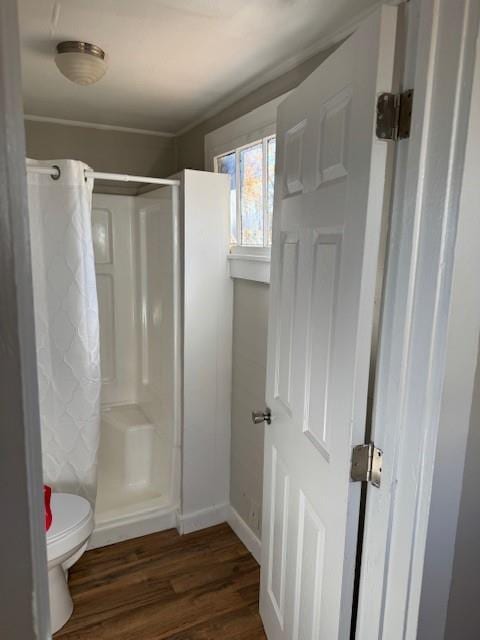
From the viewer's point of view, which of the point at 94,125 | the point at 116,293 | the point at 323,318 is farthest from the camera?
the point at 116,293

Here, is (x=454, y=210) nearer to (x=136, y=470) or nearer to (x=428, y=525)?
(x=428, y=525)

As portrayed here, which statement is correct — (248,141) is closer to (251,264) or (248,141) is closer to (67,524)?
(251,264)

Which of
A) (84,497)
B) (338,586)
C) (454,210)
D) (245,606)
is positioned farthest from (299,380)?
(84,497)

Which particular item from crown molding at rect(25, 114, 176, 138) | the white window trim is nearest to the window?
the white window trim

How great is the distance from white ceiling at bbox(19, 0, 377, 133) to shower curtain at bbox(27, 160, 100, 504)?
0.45 meters

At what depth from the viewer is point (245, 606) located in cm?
182

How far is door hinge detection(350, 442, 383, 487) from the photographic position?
3.13ft

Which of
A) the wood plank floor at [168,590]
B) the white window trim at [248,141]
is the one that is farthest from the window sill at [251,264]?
the wood plank floor at [168,590]

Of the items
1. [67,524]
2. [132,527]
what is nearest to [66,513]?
[67,524]

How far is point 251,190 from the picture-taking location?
2.11m

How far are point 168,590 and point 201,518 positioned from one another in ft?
1.49

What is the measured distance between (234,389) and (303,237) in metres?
1.24

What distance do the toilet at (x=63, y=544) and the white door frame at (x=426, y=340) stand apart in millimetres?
1199

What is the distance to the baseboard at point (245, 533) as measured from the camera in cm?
208
